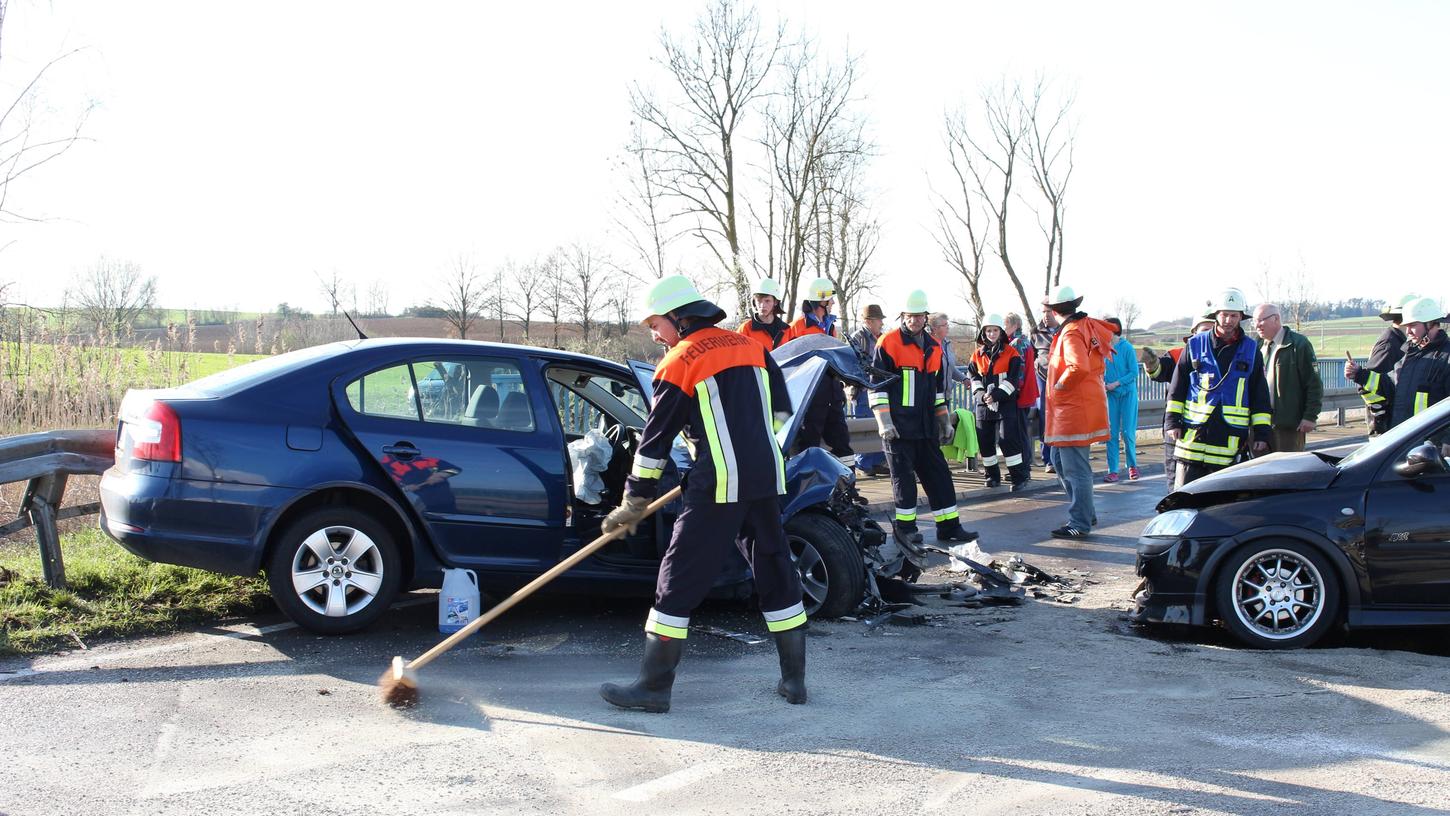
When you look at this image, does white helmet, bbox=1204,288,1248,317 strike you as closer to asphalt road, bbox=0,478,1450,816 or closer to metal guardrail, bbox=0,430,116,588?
asphalt road, bbox=0,478,1450,816

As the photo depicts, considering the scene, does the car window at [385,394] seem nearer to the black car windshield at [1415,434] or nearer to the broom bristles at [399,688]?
the broom bristles at [399,688]

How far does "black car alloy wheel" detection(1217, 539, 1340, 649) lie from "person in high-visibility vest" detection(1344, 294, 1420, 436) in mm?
5360

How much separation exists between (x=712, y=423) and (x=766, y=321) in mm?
5454

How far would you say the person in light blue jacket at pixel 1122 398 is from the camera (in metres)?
13.2

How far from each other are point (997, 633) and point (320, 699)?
Result: 3.58m

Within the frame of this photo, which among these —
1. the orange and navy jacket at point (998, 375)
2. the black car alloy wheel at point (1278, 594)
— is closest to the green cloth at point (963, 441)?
the orange and navy jacket at point (998, 375)

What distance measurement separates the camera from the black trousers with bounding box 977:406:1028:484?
12.8 m

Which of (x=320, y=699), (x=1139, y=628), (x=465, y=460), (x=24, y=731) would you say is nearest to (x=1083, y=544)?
(x=1139, y=628)

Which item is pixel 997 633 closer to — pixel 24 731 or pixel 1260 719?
pixel 1260 719

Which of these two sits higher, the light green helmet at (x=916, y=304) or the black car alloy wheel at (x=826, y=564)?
the light green helmet at (x=916, y=304)

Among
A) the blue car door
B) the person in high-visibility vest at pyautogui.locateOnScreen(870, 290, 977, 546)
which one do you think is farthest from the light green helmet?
the blue car door

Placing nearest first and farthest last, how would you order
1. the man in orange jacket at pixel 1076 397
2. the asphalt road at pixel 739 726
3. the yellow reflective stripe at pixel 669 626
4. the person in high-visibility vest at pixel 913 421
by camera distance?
the asphalt road at pixel 739 726 < the yellow reflective stripe at pixel 669 626 < the person in high-visibility vest at pixel 913 421 < the man in orange jacket at pixel 1076 397

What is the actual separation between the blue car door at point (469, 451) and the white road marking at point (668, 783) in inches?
89.4

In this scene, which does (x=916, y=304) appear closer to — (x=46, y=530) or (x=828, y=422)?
(x=828, y=422)
